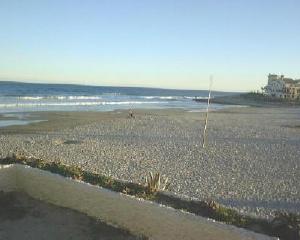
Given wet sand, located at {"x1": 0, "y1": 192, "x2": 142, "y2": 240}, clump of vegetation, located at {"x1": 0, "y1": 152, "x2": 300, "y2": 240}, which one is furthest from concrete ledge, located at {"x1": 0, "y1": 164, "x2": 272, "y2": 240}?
clump of vegetation, located at {"x1": 0, "y1": 152, "x2": 300, "y2": 240}

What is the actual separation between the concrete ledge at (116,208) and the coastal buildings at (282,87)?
109 metres

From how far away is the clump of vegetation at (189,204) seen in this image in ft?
22.4

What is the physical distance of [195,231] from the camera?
22.5 ft

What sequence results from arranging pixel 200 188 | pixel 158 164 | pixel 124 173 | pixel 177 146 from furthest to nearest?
pixel 177 146, pixel 158 164, pixel 124 173, pixel 200 188

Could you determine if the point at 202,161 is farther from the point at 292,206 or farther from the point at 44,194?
the point at 44,194

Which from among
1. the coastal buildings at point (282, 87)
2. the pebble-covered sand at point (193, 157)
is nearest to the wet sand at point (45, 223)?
the pebble-covered sand at point (193, 157)

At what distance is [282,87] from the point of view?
118 meters

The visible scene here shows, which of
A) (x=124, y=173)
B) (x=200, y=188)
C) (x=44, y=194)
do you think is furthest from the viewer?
(x=124, y=173)

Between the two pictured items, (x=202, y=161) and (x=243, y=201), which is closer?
(x=243, y=201)

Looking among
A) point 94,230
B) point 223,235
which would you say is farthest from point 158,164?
point 223,235

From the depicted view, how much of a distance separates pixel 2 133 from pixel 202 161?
1219 centimetres

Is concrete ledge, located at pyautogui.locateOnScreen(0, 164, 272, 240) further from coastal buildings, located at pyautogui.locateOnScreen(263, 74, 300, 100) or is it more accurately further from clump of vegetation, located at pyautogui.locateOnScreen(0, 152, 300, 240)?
coastal buildings, located at pyautogui.locateOnScreen(263, 74, 300, 100)

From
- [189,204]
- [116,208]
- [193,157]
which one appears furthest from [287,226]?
[193,157]

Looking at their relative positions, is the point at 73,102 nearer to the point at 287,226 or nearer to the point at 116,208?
the point at 116,208
